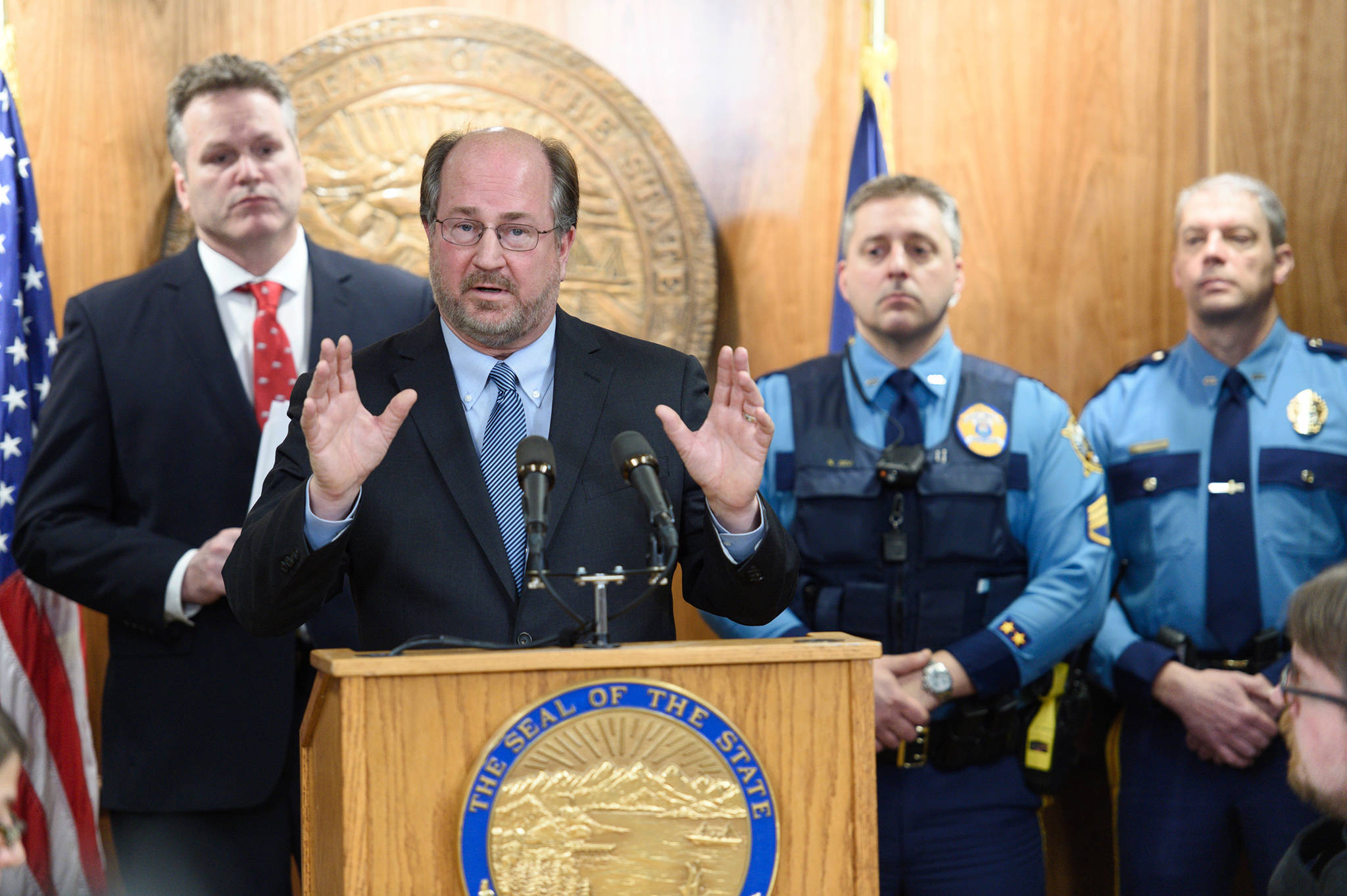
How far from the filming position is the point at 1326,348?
353cm

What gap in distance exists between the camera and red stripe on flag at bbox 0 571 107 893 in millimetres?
3082

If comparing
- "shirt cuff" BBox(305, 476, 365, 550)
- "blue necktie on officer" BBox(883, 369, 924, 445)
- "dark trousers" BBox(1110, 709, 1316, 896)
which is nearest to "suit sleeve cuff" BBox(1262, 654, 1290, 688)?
"dark trousers" BBox(1110, 709, 1316, 896)

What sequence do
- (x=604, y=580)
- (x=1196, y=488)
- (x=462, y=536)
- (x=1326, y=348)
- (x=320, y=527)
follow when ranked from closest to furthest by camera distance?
(x=604, y=580), (x=320, y=527), (x=462, y=536), (x=1196, y=488), (x=1326, y=348)

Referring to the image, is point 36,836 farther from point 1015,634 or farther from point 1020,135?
point 1020,135

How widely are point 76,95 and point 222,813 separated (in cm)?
197

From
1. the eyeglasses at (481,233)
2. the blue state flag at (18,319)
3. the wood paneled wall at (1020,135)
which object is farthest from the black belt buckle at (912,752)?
the blue state flag at (18,319)

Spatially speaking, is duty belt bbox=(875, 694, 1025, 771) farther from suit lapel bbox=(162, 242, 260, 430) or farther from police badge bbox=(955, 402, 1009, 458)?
suit lapel bbox=(162, 242, 260, 430)

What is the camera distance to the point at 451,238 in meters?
2.09

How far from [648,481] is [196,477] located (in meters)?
1.56

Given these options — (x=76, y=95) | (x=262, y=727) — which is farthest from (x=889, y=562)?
(x=76, y=95)

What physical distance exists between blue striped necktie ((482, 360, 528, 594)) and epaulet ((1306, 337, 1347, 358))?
2.40 meters

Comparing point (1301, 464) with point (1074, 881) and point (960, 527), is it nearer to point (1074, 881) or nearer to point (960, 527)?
point (960, 527)

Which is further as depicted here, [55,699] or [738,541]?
[55,699]

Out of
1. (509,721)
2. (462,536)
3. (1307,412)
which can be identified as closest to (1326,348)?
(1307,412)
